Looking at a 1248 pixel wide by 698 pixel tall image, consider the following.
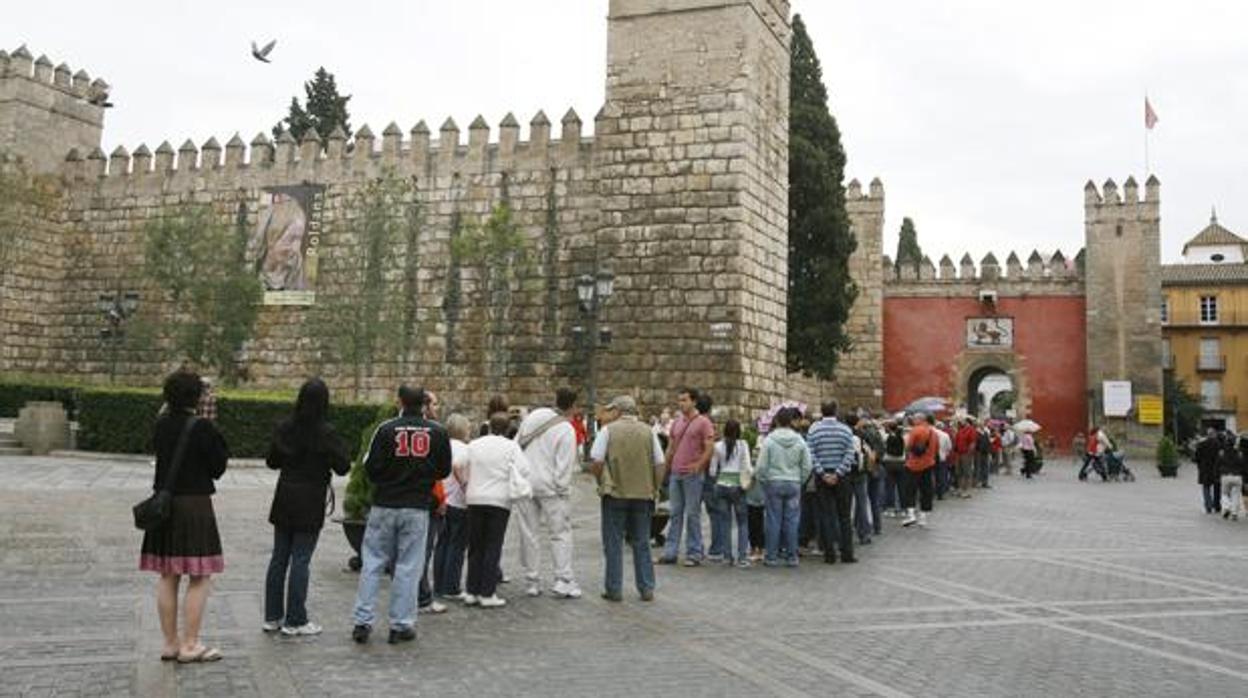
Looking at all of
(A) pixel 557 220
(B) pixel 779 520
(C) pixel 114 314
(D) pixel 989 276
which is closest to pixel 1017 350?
(D) pixel 989 276

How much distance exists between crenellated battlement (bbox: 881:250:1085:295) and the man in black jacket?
31676 millimetres

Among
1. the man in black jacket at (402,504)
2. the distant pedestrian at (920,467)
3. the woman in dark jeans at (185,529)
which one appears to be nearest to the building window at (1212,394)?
the distant pedestrian at (920,467)

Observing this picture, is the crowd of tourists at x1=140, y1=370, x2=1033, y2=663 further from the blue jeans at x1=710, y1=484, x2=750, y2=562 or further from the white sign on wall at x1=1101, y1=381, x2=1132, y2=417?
the white sign on wall at x1=1101, y1=381, x2=1132, y2=417

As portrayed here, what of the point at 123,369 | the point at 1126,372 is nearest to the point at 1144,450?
the point at 1126,372

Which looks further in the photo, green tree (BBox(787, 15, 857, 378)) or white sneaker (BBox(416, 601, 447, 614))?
green tree (BBox(787, 15, 857, 378))

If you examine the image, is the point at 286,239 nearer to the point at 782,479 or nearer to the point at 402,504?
the point at 782,479

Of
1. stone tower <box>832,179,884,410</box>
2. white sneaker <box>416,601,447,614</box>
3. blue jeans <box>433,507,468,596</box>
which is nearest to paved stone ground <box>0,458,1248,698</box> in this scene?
white sneaker <box>416,601,447,614</box>

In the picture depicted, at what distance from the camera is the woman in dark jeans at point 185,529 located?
5.27 metres

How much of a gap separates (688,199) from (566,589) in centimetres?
1331

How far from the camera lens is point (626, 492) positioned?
776 cm

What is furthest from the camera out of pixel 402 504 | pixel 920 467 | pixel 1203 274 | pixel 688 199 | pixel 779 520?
pixel 1203 274

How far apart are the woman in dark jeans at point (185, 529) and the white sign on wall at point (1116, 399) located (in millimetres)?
32737

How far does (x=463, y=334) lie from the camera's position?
23.9 metres

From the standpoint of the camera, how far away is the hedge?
59.9 ft
